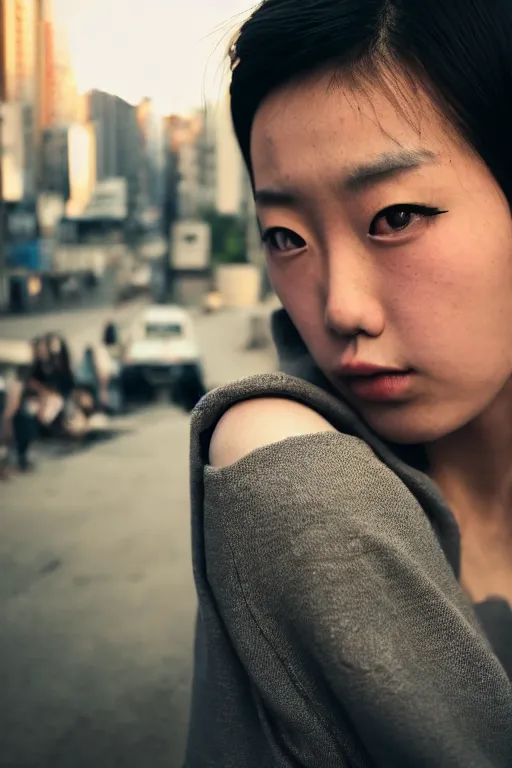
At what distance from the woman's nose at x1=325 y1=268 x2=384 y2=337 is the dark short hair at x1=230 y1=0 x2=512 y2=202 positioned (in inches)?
6.7

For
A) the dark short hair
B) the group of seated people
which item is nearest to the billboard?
the group of seated people

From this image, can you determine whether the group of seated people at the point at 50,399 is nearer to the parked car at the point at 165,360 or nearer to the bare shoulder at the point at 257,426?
the parked car at the point at 165,360

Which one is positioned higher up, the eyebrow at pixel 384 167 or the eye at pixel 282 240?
the eyebrow at pixel 384 167

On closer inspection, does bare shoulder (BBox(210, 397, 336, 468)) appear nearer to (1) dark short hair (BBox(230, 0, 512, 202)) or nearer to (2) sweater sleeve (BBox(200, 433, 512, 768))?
(2) sweater sleeve (BBox(200, 433, 512, 768))

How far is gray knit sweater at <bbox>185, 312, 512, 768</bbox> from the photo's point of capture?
0.57 metres

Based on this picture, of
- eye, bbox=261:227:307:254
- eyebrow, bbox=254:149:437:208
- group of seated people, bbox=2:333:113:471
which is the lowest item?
group of seated people, bbox=2:333:113:471

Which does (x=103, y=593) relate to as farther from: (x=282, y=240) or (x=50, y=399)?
(x=282, y=240)

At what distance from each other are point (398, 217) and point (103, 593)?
991mm

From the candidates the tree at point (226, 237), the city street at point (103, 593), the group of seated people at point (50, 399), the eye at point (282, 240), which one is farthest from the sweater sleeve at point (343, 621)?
the tree at point (226, 237)

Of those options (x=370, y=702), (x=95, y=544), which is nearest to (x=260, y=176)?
(x=370, y=702)

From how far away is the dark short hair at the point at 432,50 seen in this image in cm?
67

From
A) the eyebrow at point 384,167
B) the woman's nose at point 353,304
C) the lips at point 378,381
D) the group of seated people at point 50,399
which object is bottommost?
the group of seated people at point 50,399

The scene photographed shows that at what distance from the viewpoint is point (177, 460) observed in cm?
170

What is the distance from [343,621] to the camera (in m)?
0.57
